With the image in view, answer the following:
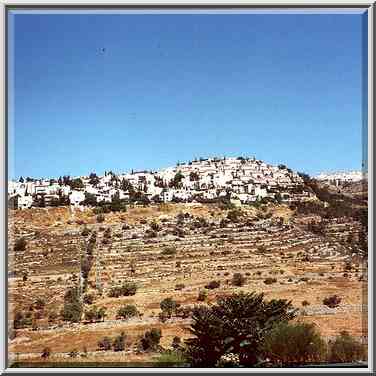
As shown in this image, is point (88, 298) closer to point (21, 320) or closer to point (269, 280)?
point (21, 320)

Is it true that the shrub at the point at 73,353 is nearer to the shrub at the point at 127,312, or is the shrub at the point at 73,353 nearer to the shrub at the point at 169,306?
the shrub at the point at 127,312

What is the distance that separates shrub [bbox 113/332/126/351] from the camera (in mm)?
4086

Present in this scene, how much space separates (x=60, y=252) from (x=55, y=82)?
1.12 metres

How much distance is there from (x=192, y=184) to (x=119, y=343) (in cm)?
116

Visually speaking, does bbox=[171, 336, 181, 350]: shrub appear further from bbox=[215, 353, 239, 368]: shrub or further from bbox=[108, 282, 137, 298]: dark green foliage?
bbox=[108, 282, 137, 298]: dark green foliage

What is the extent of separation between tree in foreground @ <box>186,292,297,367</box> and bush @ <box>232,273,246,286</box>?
3.2 inches

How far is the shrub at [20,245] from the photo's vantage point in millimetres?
4012

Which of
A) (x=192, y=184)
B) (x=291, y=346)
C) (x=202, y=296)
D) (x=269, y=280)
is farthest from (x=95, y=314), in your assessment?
(x=291, y=346)

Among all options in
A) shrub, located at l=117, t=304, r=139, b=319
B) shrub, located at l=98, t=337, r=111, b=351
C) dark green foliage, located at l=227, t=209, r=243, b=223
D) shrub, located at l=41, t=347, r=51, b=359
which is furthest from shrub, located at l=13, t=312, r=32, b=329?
dark green foliage, located at l=227, t=209, r=243, b=223

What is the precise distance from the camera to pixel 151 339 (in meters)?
4.12

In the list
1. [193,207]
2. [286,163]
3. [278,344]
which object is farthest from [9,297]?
[286,163]

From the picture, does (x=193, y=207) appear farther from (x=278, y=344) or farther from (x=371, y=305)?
(x=371, y=305)

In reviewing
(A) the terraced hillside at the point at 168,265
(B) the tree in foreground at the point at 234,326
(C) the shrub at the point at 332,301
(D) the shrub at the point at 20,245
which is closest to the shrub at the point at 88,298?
(A) the terraced hillside at the point at 168,265

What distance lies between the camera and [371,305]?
3.52 meters
